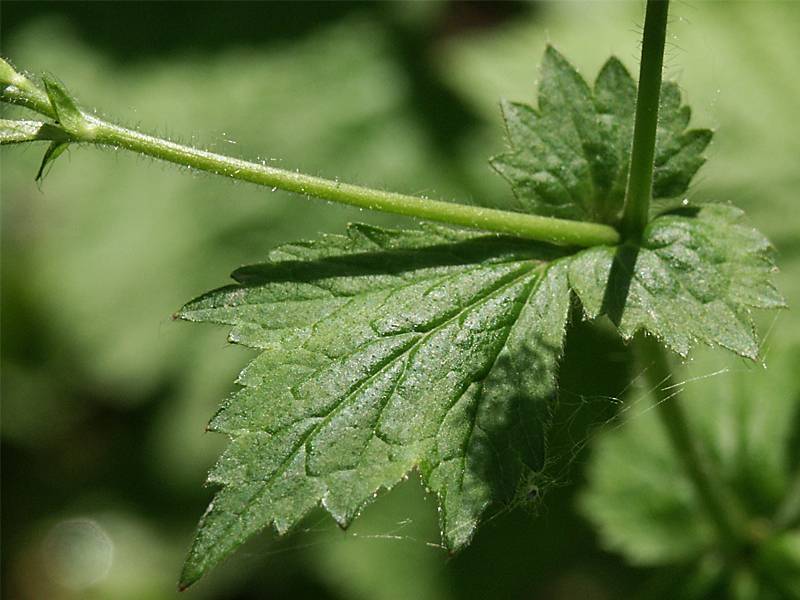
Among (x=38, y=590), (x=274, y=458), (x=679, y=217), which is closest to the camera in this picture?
(x=274, y=458)

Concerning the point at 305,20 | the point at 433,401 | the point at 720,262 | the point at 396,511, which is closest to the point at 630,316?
the point at 720,262

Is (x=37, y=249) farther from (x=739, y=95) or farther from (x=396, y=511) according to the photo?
(x=739, y=95)

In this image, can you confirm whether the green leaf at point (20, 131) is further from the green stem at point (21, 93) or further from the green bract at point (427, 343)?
the green bract at point (427, 343)

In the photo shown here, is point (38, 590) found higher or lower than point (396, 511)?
lower

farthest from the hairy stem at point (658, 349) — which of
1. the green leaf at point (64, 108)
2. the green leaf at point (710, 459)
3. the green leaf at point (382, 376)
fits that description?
the green leaf at point (64, 108)

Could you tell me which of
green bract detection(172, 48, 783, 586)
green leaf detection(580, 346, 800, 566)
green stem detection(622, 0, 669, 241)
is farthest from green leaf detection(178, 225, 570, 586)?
green leaf detection(580, 346, 800, 566)

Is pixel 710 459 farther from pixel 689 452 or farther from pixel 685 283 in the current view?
pixel 685 283
